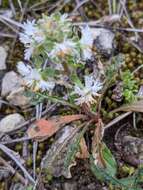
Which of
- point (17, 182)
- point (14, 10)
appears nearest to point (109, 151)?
point (17, 182)

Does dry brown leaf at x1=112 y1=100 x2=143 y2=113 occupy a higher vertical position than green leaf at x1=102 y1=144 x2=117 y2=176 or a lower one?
higher

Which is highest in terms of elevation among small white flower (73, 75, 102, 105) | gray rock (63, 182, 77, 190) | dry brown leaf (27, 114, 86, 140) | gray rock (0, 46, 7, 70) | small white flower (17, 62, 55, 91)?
gray rock (0, 46, 7, 70)

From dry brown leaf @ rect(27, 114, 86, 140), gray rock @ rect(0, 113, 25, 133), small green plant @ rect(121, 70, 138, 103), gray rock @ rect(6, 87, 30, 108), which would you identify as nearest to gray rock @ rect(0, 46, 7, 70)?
gray rock @ rect(6, 87, 30, 108)

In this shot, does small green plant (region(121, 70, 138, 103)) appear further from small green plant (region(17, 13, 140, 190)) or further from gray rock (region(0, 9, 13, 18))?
gray rock (region(0, 9, 13, 18))

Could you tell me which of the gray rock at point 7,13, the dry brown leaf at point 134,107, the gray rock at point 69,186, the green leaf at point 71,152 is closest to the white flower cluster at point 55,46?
the green leaf at point 71,152

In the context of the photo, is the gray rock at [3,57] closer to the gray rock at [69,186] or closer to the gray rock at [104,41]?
the gray rock at [104,41]

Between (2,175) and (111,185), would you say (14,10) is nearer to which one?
(2,175)

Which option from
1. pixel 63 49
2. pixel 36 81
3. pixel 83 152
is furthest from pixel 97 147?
pixel 63 49
